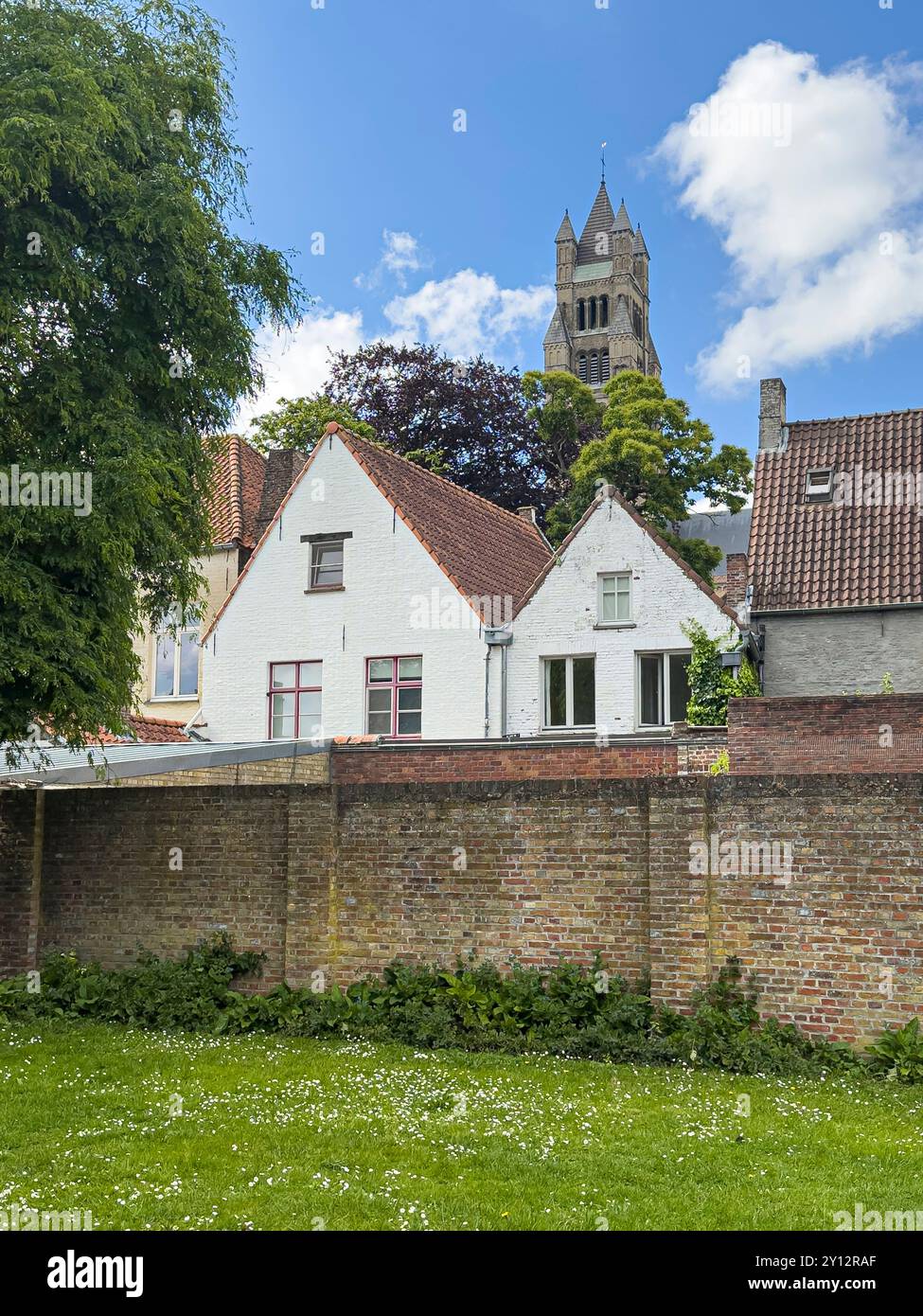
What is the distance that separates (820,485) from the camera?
25.0 metres

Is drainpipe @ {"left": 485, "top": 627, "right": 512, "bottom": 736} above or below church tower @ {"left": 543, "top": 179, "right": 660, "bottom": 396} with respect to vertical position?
below

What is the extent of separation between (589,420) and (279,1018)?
93.9 ft

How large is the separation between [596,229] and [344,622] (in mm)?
78552

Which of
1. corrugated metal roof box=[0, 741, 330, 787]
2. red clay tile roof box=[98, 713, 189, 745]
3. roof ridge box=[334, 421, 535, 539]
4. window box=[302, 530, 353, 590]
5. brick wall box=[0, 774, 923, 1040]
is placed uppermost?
roof ridge box=[334, 421, 535, 539]

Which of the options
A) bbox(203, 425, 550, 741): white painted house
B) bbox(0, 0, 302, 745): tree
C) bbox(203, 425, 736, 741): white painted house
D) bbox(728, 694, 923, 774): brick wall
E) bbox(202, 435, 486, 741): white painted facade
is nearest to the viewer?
bbox(0, 0, 302, 745): tree

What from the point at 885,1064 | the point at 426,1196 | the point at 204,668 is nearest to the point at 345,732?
the point at 204,668

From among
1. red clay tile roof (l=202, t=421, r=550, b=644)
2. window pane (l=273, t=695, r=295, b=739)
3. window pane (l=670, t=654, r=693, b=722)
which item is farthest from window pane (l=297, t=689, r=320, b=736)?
window pane (l=670, t=654, r=693, b=722)

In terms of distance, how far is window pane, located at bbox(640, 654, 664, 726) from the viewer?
931 inches

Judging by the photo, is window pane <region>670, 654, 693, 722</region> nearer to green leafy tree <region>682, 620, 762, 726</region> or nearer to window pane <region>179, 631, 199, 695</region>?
green leafy tree <region>682, 620, 762, 726</region>

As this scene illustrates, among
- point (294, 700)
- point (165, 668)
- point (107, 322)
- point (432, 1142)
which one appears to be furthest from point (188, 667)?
point (432, 1142)

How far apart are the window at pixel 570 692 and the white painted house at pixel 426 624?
30mm

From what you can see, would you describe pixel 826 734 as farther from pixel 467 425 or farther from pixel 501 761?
pixel 467 425

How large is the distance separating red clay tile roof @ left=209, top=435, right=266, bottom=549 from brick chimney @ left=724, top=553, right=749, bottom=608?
1202 centimetres

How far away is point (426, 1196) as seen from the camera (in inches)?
272
